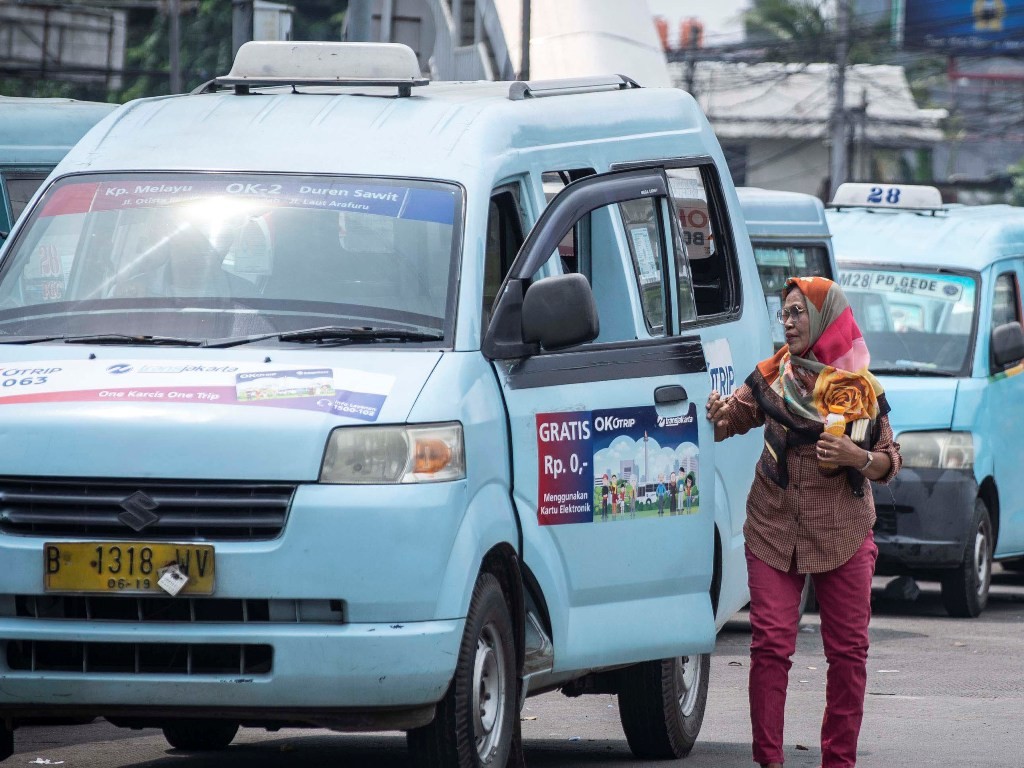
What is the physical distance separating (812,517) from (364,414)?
5.81 feet

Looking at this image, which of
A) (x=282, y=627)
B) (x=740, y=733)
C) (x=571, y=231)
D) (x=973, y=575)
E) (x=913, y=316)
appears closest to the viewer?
(x=282, y=627)

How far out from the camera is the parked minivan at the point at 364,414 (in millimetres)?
5352

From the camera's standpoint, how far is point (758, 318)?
8266 millimetres

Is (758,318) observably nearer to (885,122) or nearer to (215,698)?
(215,698)

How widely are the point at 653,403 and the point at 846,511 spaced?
697 mm

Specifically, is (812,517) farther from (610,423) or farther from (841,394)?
(610,423)

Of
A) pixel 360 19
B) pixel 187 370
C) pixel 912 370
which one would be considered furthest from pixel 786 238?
pixel 187 370

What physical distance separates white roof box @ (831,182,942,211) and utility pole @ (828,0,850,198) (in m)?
29.6

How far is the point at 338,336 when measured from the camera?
19.2 feet

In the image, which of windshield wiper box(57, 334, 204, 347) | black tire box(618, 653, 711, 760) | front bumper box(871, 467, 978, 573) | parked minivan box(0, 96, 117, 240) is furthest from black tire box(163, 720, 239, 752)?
front bumper box(871, 467, 978, 573)

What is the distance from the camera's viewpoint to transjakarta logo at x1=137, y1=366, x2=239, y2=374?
5.59 metres

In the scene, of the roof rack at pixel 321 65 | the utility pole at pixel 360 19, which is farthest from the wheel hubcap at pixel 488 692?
the utility pole at pixel 360 19

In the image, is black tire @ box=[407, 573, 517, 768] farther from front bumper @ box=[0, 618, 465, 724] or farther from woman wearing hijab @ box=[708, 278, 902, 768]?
woman wearing hijab @ box=[708, 278, 902, 768]

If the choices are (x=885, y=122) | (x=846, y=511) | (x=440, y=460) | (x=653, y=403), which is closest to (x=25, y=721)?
(x=440, y=460)
